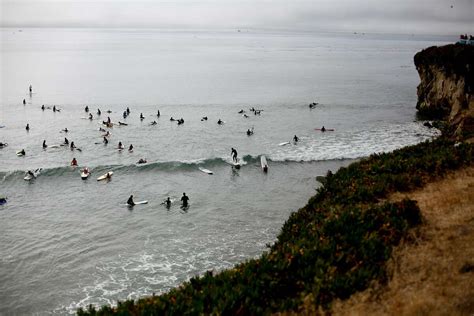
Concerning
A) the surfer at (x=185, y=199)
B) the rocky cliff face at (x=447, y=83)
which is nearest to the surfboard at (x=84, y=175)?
the surfer at (x=185, y=199)

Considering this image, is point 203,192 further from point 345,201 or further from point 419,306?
point 419,306

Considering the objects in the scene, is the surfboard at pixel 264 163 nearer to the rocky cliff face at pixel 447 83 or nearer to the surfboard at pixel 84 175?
the surfboard at pixel 84 175

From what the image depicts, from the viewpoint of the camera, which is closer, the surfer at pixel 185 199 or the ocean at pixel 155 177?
the ocean at pixel 155 177

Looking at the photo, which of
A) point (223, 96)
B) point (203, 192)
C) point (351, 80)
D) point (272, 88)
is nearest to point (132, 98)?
point (223, 96)

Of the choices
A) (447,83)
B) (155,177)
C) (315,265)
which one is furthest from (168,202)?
(447,83)

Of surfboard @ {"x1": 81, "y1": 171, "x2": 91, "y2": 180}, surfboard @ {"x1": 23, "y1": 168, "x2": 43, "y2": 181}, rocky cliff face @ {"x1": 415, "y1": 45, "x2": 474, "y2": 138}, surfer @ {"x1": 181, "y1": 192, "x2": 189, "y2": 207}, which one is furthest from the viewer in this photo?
rocky cliff face @ {"x1": 415, "y1": 45, "x2": 474, "y2": 138}

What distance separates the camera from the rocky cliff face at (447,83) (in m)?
49.2

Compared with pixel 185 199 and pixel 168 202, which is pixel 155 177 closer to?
pixel 168 202

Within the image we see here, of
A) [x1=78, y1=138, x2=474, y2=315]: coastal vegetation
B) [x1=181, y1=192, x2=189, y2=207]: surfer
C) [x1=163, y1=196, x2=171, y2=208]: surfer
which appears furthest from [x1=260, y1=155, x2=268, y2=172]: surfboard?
[x1=78, y1=138, x2=474, y2=315]: coastal vegetation

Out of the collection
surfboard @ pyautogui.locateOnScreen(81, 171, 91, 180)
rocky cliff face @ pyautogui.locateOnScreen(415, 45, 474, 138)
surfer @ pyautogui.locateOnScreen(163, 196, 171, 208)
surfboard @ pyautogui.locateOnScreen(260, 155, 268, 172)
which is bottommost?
surfer @ pyautogui.locateOnScreen(163, 196, 171, 208)

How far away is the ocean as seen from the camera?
80.1 feet

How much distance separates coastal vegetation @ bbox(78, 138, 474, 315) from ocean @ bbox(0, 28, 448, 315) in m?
8.21

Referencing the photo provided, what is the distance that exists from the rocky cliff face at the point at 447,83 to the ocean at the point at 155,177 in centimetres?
420

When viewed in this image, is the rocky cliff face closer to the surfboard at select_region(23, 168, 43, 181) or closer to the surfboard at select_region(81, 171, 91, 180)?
the surfboard at select_region(81, 171, 91, 180)
